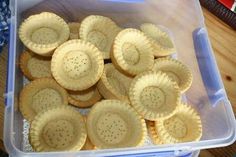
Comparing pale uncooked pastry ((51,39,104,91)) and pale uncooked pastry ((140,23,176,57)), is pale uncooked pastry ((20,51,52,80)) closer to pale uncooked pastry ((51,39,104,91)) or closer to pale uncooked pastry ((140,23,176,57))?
pale uncooked pastry ((51,39,104,91))

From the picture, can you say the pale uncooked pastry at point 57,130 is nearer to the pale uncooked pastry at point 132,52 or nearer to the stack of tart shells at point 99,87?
the stack of tart shells at point 99,87

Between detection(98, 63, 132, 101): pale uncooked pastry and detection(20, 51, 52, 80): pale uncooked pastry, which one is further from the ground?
detection(98, 63, 132, 101): pale uncooked pastry

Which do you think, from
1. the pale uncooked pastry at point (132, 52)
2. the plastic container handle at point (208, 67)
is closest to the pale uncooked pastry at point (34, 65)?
the pale uncooked pastry at point (132, 52)

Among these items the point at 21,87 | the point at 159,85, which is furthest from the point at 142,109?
the point at 21,87

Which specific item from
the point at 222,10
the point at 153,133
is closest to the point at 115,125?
the point at 153,133

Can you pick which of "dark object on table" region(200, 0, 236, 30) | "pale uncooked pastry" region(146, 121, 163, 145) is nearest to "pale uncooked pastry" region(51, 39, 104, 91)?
"pale uncooked pastry" region(146, 121, 163, 145)

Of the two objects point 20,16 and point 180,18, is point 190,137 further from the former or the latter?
point 20,16

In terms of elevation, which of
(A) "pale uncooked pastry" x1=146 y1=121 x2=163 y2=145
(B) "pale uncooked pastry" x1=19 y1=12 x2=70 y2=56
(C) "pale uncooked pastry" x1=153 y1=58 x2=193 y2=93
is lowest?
(A) "pale uncooked pastry" x1=146 y1=121 x2=163 y2=145

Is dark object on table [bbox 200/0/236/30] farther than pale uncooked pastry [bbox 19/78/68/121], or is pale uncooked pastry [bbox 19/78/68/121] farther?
dark object on table [bbox 200/0/236/30]
